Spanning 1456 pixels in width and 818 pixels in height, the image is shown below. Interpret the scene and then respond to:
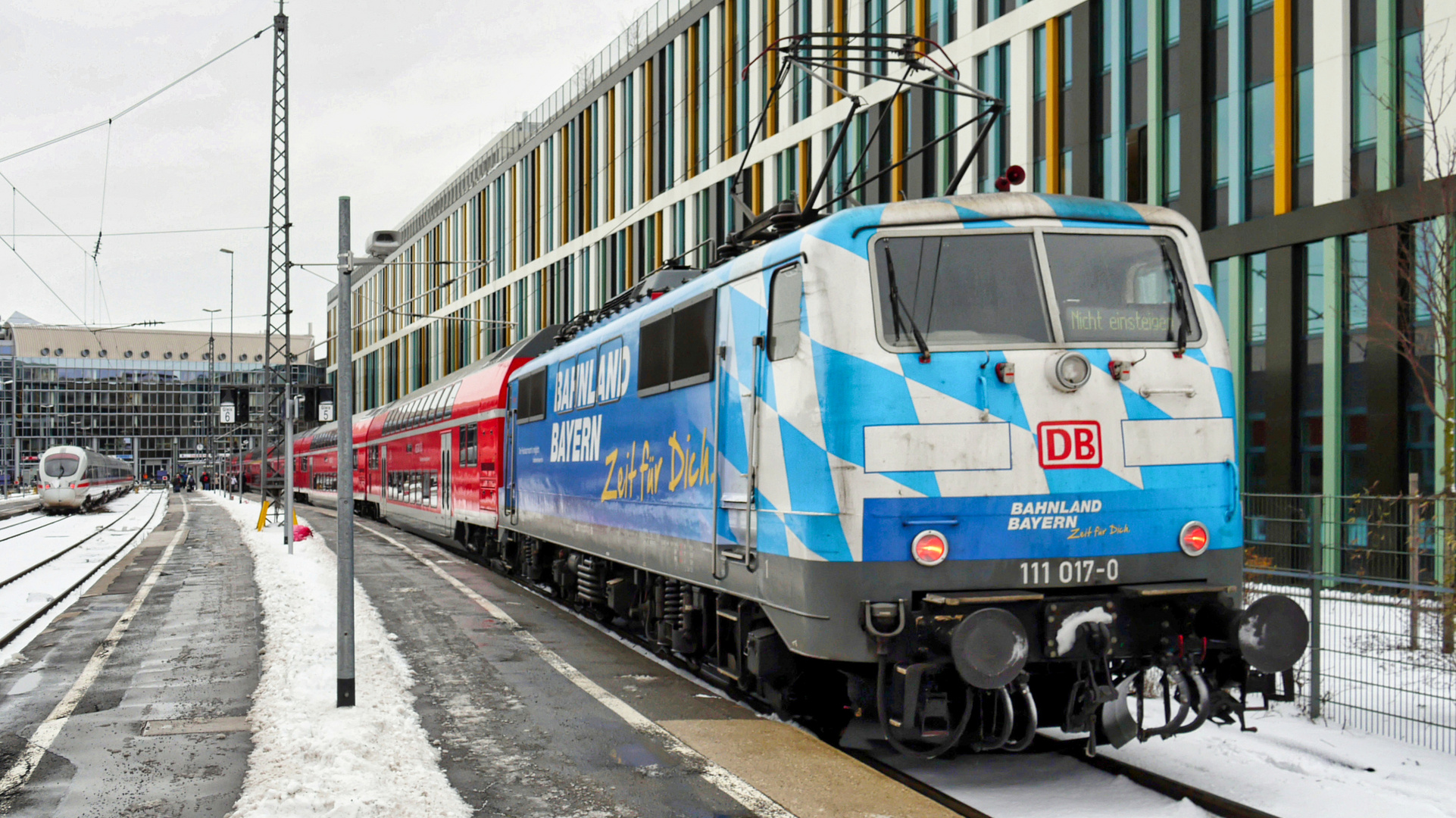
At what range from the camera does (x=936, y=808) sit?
5949 millimetres

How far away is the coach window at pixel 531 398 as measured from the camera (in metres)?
13.8

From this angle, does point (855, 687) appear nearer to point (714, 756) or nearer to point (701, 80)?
point (714, 756)

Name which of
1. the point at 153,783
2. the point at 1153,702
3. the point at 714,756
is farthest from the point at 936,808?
the point at 153,783

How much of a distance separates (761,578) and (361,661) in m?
4.49

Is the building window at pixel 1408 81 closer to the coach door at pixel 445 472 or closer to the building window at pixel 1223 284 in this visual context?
the building window at pixel 1223 284

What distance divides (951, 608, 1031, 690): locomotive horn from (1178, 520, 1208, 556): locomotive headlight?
4.15ft

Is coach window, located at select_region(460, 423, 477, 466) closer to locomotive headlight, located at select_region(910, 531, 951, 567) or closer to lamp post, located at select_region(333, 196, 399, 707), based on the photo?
lamp post, located at select_region(333, 196, 399, 707)

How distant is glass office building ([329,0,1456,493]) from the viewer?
17484 mm

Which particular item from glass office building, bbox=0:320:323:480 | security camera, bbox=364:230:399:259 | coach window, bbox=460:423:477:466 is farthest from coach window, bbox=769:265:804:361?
glass office building, bbox=0:320:323:480

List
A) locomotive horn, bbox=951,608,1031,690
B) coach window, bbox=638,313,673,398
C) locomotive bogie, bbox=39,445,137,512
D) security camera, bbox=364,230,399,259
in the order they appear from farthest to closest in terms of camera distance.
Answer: locomotive bogie, bbox=39,445,137,512
coach window, bbox=638,313,673,398
security camera, bbox=364,230,399,259
locomotive horn, bbox=951,608,1031,690

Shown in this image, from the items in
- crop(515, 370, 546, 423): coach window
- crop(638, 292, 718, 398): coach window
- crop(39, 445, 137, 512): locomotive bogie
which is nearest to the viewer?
crop(638, 292, 718, 398): coach window

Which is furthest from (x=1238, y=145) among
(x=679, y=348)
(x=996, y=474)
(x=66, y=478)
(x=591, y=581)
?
(x=66, y=478)

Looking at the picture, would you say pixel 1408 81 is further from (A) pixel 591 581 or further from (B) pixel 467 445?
(B) pixel 467 445

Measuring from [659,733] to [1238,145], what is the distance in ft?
54.6
